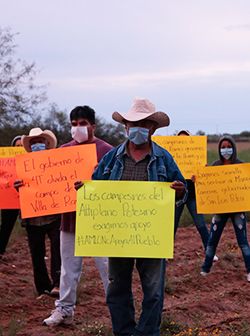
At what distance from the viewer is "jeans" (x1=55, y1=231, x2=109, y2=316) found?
6906mm

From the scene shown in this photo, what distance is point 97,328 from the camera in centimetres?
662

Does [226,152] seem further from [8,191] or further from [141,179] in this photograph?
[141,179]

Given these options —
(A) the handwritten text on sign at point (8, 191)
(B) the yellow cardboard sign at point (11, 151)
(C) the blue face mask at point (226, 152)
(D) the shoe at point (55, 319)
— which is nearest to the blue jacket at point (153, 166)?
(D) the shoe at point (55, 319)

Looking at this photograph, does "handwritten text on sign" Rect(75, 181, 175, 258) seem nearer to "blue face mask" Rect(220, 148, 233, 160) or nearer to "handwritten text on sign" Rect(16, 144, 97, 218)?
"handwritten text on sign" Rect(16, 144, 97, 218)

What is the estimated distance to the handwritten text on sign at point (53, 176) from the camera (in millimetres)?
6910

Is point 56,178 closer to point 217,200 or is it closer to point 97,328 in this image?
point 97,328

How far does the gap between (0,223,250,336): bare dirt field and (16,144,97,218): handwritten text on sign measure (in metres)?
1.08

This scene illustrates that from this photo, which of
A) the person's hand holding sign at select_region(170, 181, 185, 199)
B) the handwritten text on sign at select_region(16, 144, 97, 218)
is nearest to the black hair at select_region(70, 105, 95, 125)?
the handwritten text on sign at select_region(16, 144, 97, 218)

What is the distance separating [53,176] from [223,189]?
338cm

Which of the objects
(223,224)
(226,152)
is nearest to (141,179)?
(226,152)

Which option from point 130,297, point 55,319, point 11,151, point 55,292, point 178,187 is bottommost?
point 55,292

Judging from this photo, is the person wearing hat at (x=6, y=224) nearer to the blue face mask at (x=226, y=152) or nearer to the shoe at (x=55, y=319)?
the blue face mask at (x=226, y=152)

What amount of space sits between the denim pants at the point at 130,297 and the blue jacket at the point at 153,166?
2.07ft

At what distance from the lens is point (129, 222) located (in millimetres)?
5680
